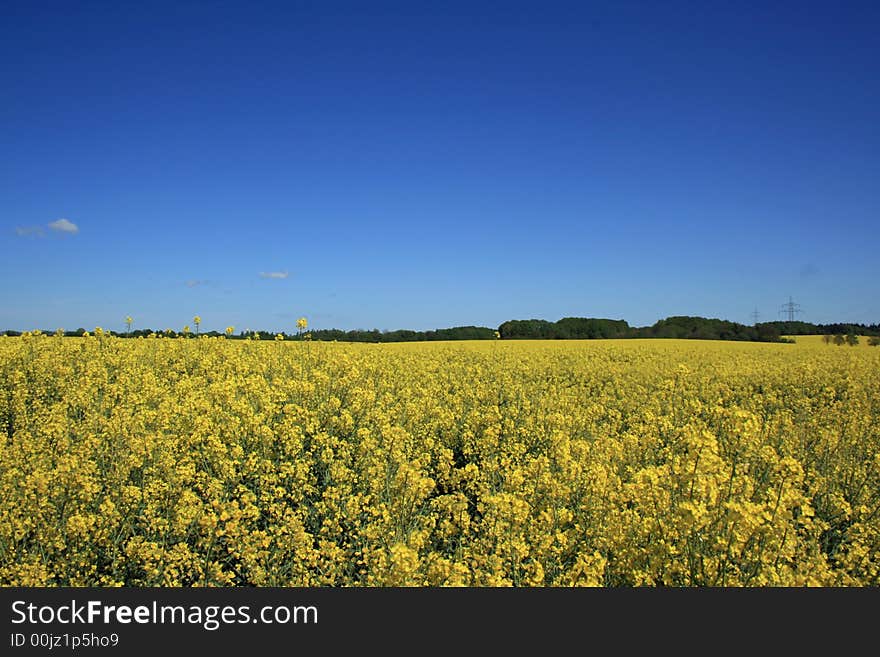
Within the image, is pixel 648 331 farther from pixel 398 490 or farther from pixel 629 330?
pixel 398 490

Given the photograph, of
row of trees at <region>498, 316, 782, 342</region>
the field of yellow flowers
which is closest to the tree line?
row of trees at <region>498, 316, 782, 342</region>

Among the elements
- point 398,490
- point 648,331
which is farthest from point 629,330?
point 398,490

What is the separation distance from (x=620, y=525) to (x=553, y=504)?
0.76 m

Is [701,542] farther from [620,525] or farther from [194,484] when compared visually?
[194,484]

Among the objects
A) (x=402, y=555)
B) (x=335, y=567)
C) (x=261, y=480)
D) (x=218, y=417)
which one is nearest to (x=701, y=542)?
(x=402, y=555)

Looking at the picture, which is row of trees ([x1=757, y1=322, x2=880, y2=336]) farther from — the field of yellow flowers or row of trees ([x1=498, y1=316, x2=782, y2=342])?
the field of yellow flowers

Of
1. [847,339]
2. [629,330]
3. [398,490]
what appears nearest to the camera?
[398,490]

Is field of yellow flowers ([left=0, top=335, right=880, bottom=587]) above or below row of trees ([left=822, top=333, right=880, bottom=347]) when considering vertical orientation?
below

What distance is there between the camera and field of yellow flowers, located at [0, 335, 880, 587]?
12.7 ft

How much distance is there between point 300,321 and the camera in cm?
1016

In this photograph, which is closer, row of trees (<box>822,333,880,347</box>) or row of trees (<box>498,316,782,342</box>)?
row of trees (<box>822,333,880,347</box>)

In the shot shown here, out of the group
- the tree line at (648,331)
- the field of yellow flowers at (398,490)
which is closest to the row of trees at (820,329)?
the tree line at (648,331)

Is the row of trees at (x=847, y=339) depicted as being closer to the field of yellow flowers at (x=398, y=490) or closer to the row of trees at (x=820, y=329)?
the row of trees at (x=820, y=329)

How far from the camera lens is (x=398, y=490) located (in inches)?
192
